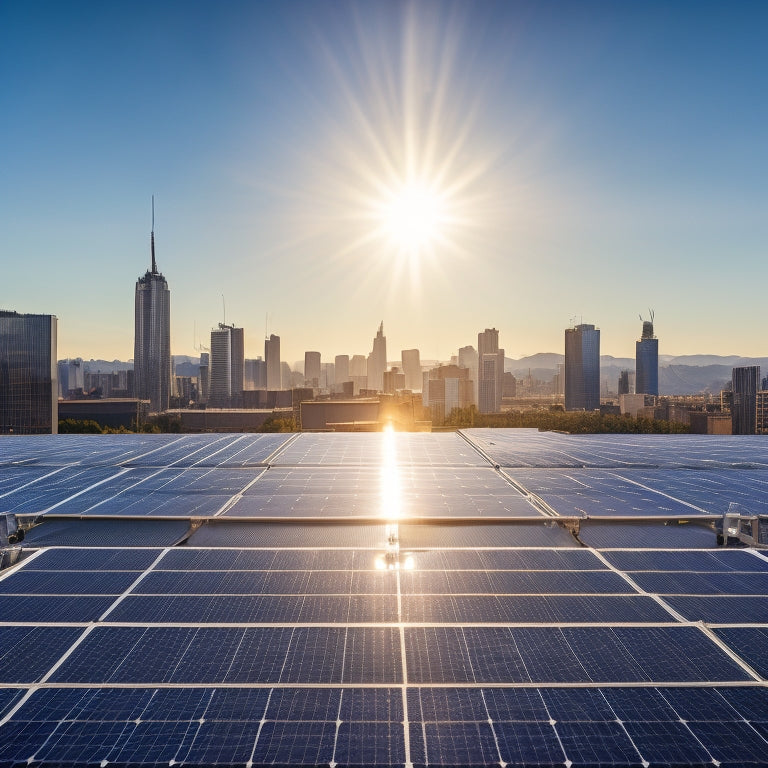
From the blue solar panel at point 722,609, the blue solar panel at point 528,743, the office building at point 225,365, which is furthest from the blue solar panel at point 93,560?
the office building at point 225,365

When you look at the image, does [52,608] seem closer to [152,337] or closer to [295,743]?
[295,743]

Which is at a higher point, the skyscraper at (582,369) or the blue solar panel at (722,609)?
the skyscraper at (582,369)

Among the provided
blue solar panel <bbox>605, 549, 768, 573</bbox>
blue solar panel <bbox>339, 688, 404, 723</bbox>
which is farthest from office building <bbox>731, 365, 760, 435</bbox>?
blue solar panel <bbox>339, 688, 404, 723</bbox>

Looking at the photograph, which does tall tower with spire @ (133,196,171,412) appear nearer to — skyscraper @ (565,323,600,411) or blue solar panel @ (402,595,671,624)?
skyscraper @ (565,323,600,411)

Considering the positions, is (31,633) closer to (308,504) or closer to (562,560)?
(308,504)

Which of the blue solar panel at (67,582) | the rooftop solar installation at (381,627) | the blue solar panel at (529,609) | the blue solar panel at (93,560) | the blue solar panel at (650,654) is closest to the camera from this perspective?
the rooftop solar installation at (381,627)

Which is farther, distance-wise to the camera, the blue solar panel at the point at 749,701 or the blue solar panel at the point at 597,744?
the blue solar panel at the point at 749,701

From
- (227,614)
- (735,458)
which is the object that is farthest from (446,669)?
(735,458)

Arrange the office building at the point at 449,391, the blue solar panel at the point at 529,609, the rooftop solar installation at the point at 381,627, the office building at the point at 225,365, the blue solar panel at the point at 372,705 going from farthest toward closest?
the office building at the point at 225,365 → the office building at the point at 449,391 → the blue solar panel at the point at 529,609 → the blue solar panel at the point at 372,705 → the rooftop solar installation at the point at 381,627

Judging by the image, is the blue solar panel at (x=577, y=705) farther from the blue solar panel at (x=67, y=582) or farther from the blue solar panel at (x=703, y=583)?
the blue solar panel at (x=67, y=582)
